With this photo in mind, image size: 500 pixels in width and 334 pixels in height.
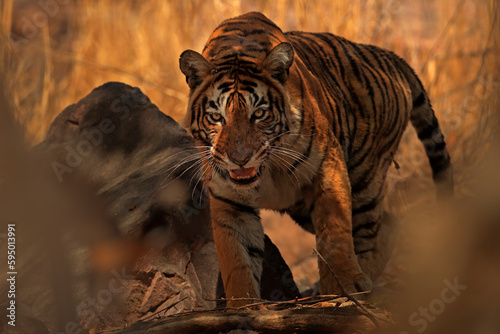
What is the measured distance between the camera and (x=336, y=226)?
324cm

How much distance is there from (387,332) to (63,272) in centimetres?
195

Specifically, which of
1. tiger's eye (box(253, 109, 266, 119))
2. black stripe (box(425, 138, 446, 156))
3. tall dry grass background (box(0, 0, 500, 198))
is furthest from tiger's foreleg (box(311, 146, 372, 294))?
tall dry grass background (box(0, 0, 500, 198))

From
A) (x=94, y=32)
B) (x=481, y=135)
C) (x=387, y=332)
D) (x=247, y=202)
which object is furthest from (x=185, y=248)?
(x=94, y=32)

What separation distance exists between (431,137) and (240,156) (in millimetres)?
2160

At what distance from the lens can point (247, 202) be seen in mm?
3234

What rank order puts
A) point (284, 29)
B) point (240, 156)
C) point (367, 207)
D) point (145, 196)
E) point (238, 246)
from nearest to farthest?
point (240, 156) → point (238, 246) → point (145, 196) → point (367, 207) → point (284, 29)

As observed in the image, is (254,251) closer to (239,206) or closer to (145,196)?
(239,206)

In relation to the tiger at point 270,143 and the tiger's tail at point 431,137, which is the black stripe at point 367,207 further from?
the tiger's tail at point 431,137

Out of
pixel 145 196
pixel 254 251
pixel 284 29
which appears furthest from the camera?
pixel 284 29

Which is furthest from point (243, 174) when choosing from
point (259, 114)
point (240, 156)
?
point (259, 114)

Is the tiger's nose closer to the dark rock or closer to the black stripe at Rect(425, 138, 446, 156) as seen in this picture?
the dark rock

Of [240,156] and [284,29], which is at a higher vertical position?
[284,29]
